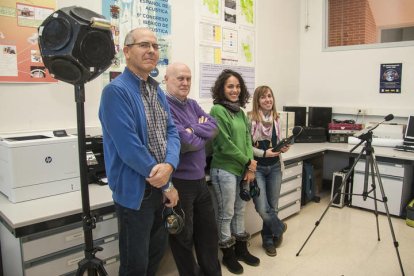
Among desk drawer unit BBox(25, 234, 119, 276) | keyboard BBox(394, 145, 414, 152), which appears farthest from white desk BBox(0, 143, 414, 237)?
keyboard BBox(394, 145, 414, 152)

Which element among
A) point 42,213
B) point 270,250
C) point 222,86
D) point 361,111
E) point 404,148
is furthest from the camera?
point 361,111

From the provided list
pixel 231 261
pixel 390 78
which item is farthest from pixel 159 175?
pixel 390 78

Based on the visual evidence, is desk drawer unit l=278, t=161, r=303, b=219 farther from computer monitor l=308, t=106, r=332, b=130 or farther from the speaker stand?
the speaker stand

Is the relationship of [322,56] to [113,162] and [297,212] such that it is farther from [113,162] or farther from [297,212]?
[113,162]

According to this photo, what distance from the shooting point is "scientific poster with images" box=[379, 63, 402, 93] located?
3.97 meters

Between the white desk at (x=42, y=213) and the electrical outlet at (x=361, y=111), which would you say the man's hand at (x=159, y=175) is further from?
the electrical outlet at (x=361, y=111)

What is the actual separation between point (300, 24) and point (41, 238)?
430 cm

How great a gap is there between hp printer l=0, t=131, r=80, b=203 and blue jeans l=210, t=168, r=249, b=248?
0.94 meters

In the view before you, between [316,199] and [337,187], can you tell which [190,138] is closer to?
[337,187]

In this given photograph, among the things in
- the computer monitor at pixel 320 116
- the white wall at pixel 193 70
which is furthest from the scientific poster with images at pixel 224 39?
the computer monitor at pixel 320 116

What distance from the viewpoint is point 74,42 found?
1.26m

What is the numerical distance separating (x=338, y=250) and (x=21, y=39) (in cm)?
289

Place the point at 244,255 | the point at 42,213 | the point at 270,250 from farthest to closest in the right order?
the point at 270,250 < the point at 244,255 < the point at 42,213

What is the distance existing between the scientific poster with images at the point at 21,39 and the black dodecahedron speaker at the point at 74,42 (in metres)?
1.03
